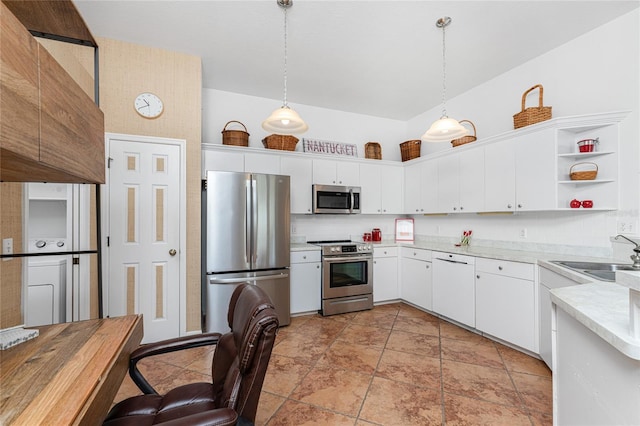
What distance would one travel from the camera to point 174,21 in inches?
100

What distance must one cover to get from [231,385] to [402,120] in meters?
5.00

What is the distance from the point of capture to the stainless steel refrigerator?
3.06m

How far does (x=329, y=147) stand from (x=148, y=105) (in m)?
2.52

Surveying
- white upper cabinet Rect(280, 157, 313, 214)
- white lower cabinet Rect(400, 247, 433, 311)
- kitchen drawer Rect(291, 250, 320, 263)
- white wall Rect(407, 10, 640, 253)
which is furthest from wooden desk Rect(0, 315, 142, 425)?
white wall Rect(407, 10, 640, 253)

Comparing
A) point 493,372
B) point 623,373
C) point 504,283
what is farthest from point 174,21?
point 493,372

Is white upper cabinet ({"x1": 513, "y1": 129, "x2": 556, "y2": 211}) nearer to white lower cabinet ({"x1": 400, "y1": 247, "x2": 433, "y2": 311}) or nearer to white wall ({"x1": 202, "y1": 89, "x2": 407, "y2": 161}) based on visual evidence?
white lower cabinet ({"x1": 400, "y1": 247, "x2": 433, "y2": 311})

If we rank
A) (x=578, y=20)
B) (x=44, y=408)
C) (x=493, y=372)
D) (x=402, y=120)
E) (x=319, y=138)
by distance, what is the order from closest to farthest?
(x=44, y=408) < (x=493, y=372) < (x=578, y=20) < (x=319, y=138) < (x=402, y=120)

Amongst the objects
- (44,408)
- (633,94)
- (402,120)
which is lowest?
(44,408)

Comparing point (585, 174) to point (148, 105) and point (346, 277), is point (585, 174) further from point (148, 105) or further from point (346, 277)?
point (148, 105)

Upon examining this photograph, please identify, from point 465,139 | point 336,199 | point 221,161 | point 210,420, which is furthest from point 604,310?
point 221,161

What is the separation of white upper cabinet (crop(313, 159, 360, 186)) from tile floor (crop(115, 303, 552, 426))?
2.06 m

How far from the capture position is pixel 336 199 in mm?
4062

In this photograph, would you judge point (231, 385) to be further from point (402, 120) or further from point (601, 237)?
point (402, 120)

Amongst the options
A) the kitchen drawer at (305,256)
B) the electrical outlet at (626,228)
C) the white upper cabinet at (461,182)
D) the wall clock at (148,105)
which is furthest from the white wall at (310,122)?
the electrical outlet at (626,228)
